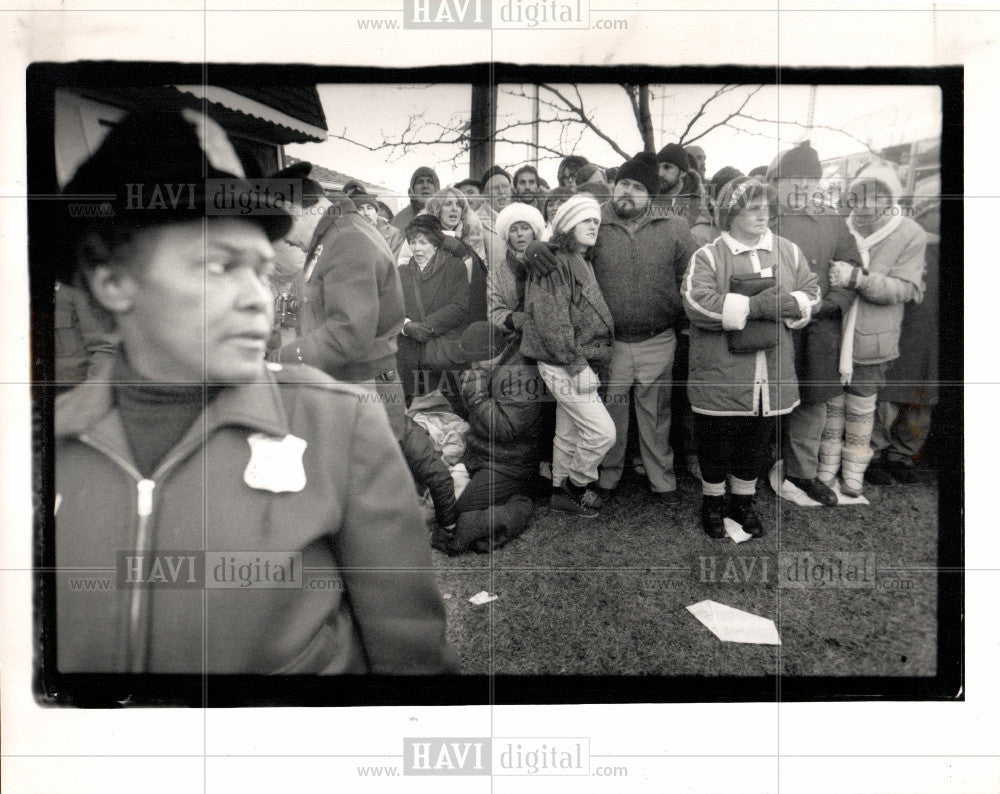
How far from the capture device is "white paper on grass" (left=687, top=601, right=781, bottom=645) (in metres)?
2.50

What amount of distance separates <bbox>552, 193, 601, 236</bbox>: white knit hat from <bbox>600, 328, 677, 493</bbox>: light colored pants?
0.41 meters

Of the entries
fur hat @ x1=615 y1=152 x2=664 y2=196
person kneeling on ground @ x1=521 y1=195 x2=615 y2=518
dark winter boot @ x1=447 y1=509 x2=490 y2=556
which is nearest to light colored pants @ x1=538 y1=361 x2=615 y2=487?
person kneeling on ground @ x1=521 y1=195 x2=615 y2=518

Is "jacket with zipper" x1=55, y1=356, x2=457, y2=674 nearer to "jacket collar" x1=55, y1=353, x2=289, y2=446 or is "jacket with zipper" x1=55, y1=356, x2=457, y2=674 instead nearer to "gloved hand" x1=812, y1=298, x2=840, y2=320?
"jacket collar" x1=55, y1=353, x2=289, y2=446

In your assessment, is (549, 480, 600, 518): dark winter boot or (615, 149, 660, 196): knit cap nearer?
(615, 149, 660, 196): knit cap

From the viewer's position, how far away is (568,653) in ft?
8.20

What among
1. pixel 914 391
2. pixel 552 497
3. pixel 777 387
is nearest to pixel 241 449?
pixel 552 497

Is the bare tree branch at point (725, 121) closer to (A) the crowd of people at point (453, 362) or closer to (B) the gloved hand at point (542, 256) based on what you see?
(A) the crowd of people at point (453, 362)

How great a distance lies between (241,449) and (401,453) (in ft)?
1.65

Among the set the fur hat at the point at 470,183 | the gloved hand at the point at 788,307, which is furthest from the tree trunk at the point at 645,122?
the gloved hand at the point at 788,307

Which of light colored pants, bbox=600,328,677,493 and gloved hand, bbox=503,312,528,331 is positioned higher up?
gloved hand, bbox=503,312,528,331

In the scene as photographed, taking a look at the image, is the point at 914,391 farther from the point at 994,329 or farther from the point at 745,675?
the point at 745,675

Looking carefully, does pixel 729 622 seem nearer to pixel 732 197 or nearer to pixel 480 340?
pixel 480 340

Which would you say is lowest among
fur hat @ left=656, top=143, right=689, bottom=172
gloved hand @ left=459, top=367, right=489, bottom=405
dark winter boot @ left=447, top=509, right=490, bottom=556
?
dark winter boot @ left=447, top=509, right=490, bottom=556

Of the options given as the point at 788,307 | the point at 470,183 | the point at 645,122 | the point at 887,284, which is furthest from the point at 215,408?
the point at 887,284
